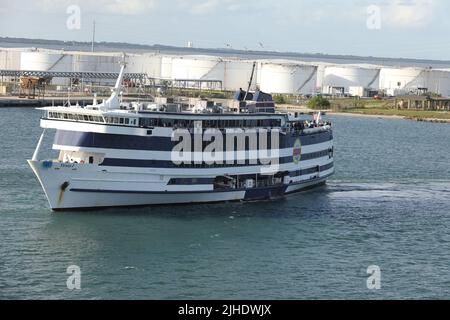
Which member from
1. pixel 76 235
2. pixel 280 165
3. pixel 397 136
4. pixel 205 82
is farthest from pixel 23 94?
pixel 76 235

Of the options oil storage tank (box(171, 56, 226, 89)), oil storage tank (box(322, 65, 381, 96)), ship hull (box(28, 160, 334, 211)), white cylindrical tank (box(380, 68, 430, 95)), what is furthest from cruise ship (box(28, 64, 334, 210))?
oil storage tank (box(171, 56, 226, 89))

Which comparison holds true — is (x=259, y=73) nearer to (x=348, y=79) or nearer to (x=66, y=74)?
(x=348, y=79)

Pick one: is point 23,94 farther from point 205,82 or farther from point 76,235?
point 76,235

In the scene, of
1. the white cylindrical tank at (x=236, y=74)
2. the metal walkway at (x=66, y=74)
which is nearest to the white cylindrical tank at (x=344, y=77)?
the white cylindrical tank at (x=236, y=74)

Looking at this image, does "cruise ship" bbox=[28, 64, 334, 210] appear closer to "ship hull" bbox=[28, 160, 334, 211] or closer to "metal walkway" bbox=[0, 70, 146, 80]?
"ship hull" bbox=[28, 160, 334, 211]

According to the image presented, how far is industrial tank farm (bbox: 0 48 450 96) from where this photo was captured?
158m

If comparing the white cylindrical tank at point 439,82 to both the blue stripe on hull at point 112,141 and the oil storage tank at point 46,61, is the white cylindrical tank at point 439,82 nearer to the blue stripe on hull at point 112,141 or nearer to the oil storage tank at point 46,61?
the oil storage tank at point 46,61

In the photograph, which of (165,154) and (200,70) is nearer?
(165,154)

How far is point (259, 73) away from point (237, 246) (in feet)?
399

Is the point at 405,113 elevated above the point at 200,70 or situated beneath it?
situated beneath

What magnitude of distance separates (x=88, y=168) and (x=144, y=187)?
2.98m

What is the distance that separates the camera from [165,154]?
47625 millimetres

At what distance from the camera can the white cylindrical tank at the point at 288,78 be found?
6161 inches

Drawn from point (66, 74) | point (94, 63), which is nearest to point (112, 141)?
point (66, 74)
